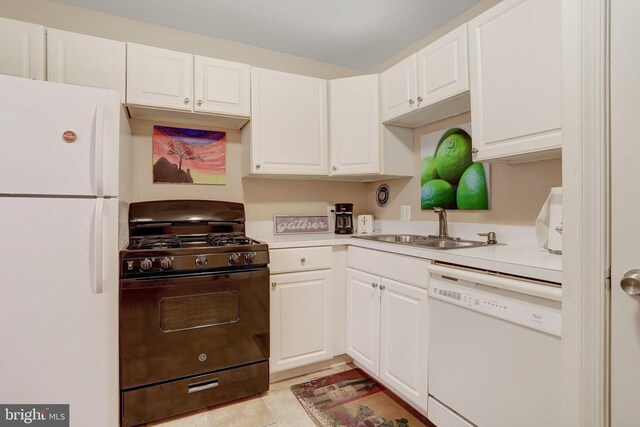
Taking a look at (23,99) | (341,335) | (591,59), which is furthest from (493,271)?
(23,99)

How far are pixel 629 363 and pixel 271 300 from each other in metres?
1.62

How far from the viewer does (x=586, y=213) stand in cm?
85

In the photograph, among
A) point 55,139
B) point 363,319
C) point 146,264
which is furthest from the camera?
point 363,319

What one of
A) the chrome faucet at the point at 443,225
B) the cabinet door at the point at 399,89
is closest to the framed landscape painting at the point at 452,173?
the chrome faucet at the point at 443,225

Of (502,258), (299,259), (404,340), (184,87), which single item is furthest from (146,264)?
(502,258)

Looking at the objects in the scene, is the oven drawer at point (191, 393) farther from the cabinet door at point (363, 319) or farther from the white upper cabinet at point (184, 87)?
the white upper cabinet at point (184, 87)

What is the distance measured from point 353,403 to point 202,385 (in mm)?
872

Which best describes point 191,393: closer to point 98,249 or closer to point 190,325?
point 190,325

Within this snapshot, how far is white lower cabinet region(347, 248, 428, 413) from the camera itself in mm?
1576

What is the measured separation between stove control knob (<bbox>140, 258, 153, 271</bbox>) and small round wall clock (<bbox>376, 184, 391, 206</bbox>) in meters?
1.91

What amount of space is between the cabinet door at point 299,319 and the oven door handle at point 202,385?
35 centimetres

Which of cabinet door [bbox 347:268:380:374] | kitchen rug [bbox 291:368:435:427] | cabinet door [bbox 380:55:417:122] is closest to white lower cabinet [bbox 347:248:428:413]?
cabinet door [bbox 347:268:380:374]

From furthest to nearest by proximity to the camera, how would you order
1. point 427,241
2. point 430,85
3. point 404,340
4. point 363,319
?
point 427,241
point 363,319
point 430,85
point 404,340

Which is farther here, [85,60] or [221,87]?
[221,87]
